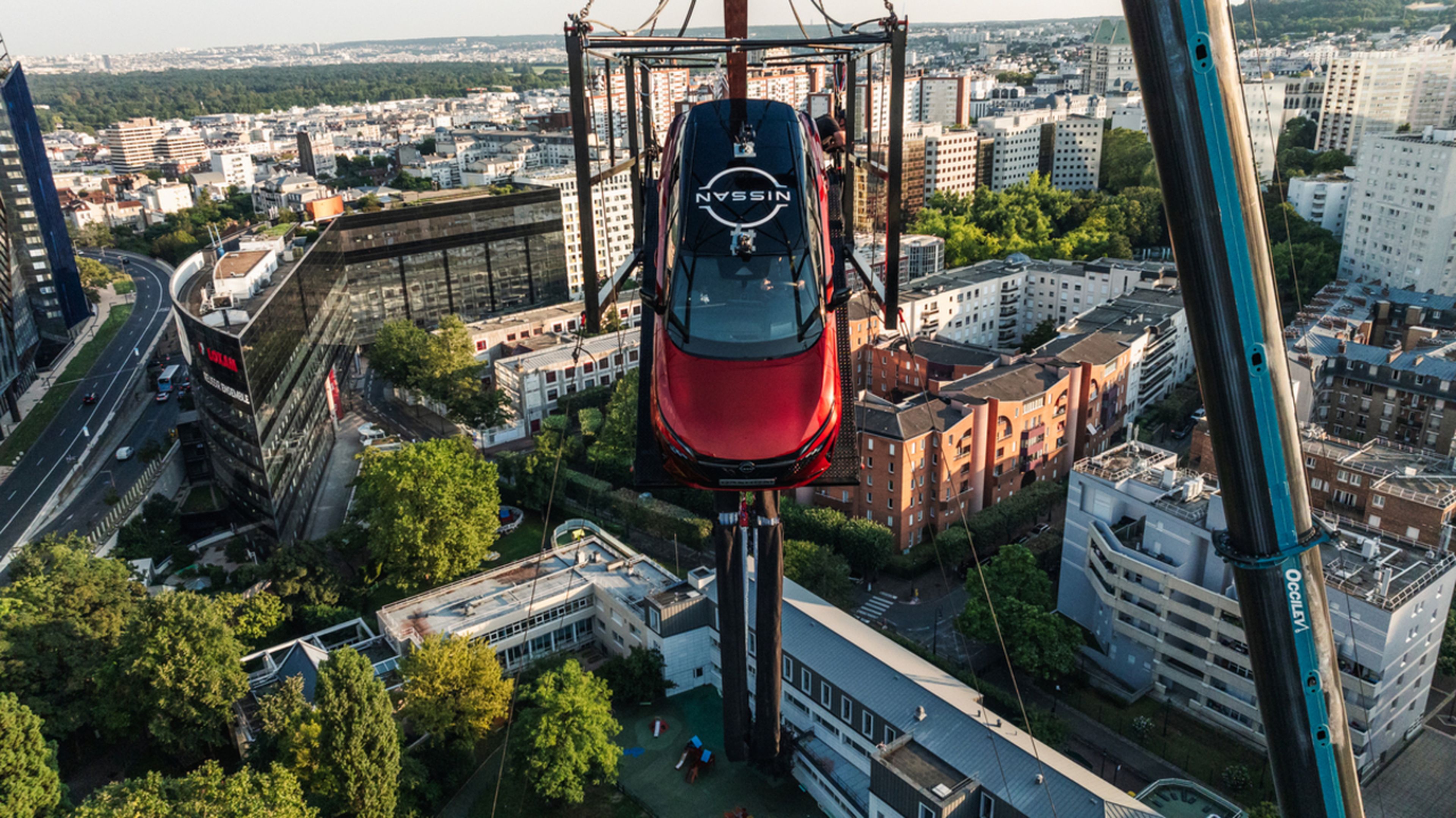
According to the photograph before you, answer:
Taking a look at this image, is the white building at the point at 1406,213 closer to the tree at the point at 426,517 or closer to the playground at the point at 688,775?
the playground at the point at 688,775

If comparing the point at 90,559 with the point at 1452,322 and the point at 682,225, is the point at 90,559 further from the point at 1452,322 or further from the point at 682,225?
the point at 1452,322

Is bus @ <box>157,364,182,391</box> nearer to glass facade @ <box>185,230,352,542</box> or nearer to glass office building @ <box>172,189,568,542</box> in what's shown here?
glass office building @ <box>172,189,568,542</box>

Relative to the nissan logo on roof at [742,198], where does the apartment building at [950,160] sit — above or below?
below

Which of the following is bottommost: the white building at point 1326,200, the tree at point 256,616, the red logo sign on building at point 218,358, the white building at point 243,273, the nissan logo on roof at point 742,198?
the tree at point 256,616

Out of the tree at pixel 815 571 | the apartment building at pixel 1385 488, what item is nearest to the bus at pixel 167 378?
the tree at pixel 815 571

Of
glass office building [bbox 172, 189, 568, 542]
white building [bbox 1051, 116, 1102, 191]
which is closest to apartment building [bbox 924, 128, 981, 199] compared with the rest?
white building [bbox 1051, 116, 1102, 191]

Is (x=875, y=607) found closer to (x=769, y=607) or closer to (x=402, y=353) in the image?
(x=769, y=607)
